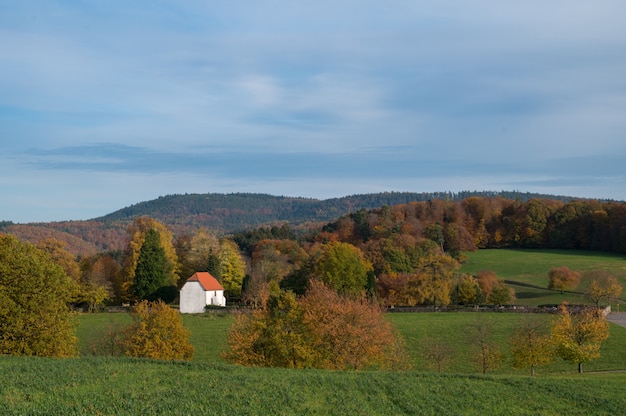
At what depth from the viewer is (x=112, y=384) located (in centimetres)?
1991

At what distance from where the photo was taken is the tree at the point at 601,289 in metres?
67.2

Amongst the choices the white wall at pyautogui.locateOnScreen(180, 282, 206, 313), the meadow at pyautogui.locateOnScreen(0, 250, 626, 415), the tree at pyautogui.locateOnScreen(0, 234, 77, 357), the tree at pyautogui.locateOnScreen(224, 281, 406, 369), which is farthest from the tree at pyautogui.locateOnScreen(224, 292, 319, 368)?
the white wall at pyautogui.locateOnScreen(180, 282, 206, 313)

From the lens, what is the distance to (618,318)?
200ft

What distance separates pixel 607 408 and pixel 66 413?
696 inches

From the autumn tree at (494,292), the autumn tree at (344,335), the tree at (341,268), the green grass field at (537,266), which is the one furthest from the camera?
the green grass field at (537,266)

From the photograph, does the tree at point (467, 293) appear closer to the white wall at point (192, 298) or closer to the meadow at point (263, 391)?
the white wall at point (192, 298)

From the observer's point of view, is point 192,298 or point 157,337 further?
point 192,298

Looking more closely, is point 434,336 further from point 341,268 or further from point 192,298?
point 192,298

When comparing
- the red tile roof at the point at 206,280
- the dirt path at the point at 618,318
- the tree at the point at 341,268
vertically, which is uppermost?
the tree at the point at 341,268

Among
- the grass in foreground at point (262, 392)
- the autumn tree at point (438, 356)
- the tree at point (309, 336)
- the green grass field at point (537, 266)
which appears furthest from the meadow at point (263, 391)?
the green grass field at point (537, 266)

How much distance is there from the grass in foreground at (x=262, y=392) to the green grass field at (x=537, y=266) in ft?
179

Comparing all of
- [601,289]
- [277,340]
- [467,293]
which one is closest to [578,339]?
[277,340]

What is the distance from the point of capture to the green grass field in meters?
78.9

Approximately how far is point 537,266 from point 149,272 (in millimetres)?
60741
